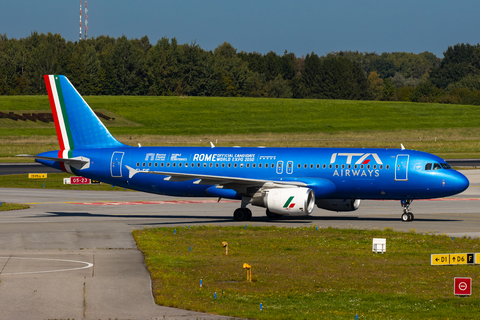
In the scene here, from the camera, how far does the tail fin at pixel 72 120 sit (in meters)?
42.7

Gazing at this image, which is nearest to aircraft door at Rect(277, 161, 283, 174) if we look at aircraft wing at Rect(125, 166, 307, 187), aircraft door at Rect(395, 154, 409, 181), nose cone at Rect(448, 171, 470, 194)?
aircraft wing at Rect(125, 166, 307, 187)

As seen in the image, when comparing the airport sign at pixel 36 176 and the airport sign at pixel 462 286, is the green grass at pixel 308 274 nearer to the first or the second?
the airport sign at pixel 462 286

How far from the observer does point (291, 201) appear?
35.4 metres

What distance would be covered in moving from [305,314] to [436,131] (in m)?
129

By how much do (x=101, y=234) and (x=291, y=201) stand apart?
1092cm

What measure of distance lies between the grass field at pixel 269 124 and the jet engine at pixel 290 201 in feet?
207

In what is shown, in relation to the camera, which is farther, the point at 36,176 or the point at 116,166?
the point at 36,176

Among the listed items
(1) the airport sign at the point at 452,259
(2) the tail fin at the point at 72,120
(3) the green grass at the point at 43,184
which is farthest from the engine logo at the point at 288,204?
(3) the green grass at the point at 43,184

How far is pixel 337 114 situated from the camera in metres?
165

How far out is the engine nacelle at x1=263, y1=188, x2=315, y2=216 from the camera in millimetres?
35219

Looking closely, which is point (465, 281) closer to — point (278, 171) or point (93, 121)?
point (278, 171)

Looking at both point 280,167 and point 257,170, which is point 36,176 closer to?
point 257,170

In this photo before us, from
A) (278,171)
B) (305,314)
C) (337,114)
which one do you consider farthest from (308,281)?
(337,114)

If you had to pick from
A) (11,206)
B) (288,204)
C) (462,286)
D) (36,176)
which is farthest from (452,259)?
(36,176)
